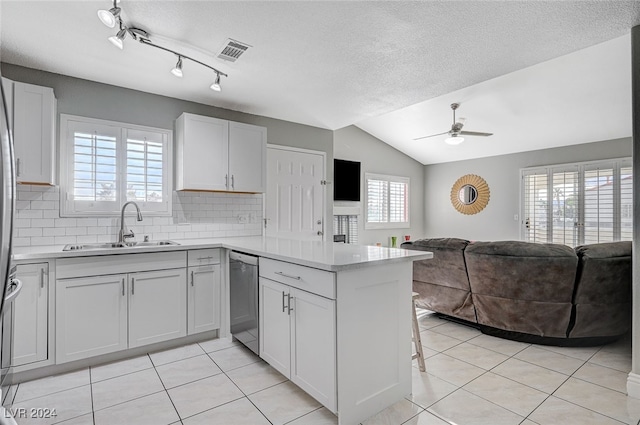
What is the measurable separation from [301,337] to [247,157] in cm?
223

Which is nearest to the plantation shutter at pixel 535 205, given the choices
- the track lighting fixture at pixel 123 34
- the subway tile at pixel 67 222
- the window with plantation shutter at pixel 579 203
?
the window with plantation shutter at pixel 579 203

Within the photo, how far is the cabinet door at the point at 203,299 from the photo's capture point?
307 centimetres

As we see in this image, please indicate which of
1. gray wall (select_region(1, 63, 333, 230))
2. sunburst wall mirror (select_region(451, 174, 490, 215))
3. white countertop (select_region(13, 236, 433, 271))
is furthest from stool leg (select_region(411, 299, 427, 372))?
sunburst wall mirror (select_region(451, 174, 490, 215))

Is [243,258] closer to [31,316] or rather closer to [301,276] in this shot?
[301,276]

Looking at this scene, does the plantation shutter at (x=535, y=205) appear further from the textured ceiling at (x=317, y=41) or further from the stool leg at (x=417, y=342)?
the stool leg at (x=417, y=342)

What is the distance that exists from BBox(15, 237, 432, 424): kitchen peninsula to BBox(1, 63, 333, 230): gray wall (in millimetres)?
1368

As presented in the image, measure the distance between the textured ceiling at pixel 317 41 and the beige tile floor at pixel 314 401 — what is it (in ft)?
7.88

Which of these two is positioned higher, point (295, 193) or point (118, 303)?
point (295, 193)

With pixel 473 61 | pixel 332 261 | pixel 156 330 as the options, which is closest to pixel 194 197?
pixel 156 330

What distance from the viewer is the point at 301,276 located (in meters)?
2.10

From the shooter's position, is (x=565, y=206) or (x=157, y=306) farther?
(x=565, y=206)

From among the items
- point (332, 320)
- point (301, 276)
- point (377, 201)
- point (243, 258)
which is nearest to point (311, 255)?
point (301, 276)

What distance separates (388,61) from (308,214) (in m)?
2.29

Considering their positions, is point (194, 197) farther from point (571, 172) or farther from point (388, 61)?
point (571, 172)
